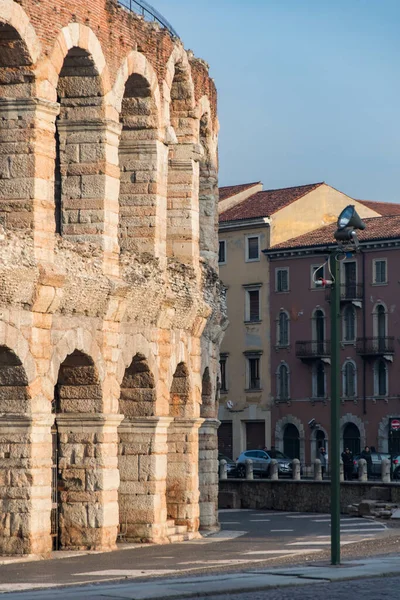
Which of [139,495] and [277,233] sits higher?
[277,233]

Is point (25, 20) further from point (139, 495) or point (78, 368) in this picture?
point (139, 495)

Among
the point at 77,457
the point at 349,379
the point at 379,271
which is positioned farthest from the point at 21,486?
the point at 349,379

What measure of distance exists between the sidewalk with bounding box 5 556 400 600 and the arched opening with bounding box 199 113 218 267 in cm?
1424

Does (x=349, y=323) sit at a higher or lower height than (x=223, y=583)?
higher

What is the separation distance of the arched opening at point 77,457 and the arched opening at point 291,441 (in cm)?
4627

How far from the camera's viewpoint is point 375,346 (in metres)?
72.6

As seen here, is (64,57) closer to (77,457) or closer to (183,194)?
(183,194)

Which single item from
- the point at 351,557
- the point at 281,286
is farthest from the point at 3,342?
the point at 281,286

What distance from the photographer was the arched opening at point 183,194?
33062 mm

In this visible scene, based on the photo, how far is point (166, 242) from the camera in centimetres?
3300

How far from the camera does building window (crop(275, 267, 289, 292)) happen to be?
76000 mm

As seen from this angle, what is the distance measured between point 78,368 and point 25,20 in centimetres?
622

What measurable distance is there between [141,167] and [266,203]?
155 feet

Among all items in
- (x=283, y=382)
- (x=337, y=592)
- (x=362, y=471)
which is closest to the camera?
(x=337, y=592)
